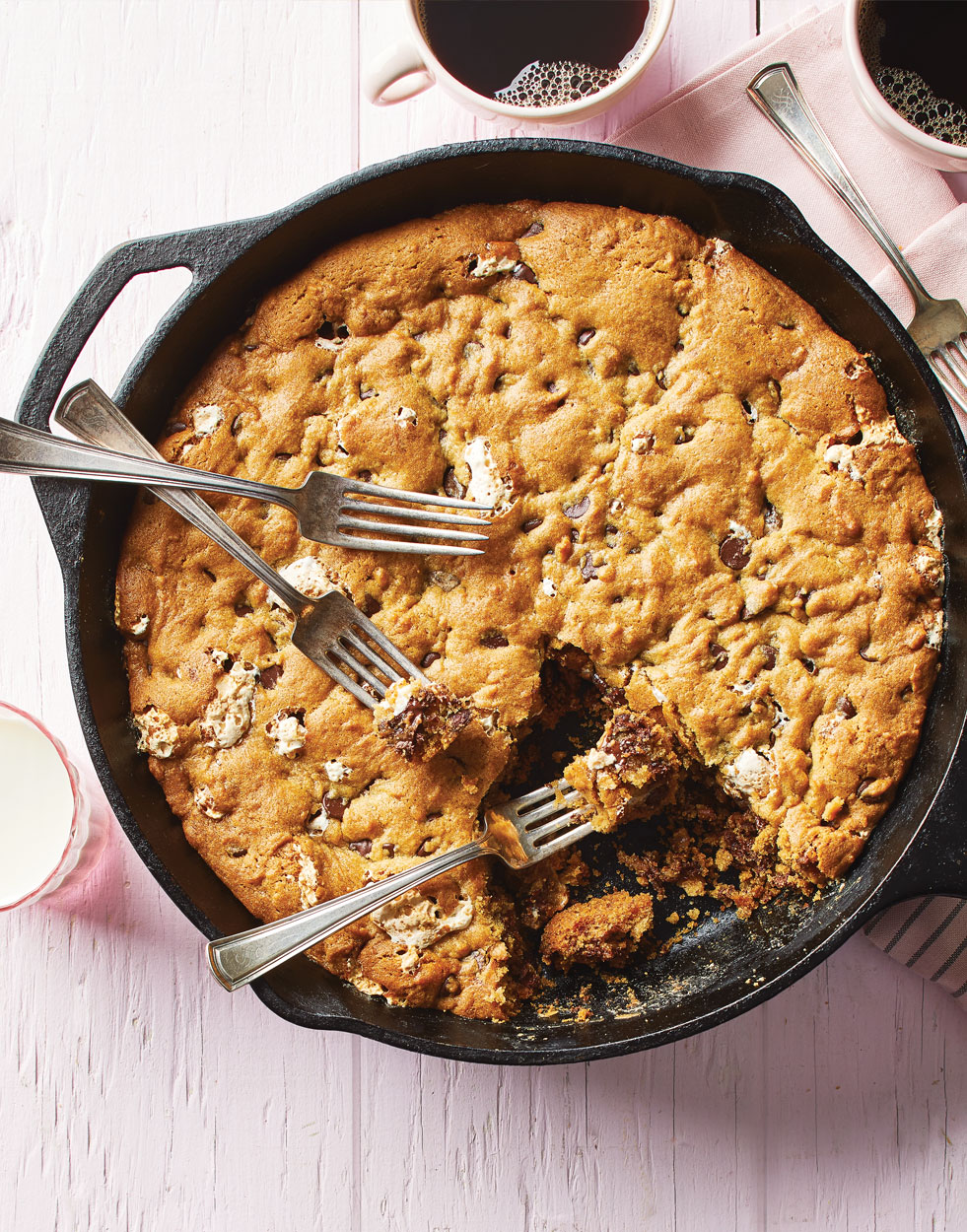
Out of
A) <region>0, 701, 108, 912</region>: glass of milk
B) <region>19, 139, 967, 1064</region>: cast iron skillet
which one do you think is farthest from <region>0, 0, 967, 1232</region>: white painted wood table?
<region>19, 139, 967, 1064</region>: cast iron skillet

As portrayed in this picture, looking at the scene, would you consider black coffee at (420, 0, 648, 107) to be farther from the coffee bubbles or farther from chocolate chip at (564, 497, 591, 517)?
chocolate chip at (564, 497, 591, 517)

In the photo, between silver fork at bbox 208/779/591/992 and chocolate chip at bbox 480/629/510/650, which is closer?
silver fork at bbox 208/779/591/992

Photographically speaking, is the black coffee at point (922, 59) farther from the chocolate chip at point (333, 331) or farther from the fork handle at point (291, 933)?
the fork handle at point (291, 933)

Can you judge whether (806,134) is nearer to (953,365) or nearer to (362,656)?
(953,365)

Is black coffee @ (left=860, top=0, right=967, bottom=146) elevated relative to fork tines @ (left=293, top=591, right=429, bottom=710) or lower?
elevated

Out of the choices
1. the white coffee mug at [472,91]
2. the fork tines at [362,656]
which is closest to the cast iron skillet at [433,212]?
the white coffee mug at [472,91]
